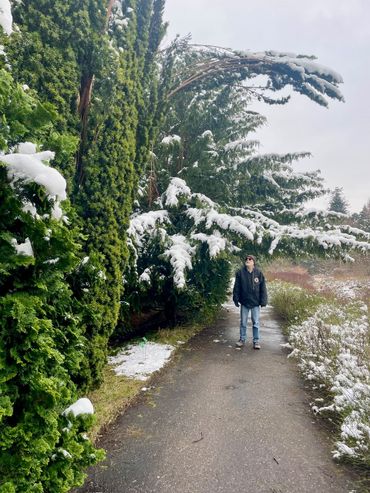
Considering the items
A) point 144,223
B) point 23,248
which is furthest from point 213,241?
point 23,248

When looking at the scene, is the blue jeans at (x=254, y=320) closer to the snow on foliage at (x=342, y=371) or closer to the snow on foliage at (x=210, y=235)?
the snow on foliage at (x=342, y=371)

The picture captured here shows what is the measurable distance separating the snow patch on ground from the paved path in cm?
28

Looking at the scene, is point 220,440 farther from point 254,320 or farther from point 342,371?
point 254,320

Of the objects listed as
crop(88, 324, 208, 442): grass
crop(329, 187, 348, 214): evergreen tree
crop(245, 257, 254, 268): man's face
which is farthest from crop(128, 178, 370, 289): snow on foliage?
crop(329, 187, 348, 214): evergreen tree

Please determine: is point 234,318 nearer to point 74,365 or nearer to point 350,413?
point 350,413

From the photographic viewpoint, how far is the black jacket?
21.9 ft

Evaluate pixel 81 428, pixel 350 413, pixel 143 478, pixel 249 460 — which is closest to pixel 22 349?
pixel 81 428

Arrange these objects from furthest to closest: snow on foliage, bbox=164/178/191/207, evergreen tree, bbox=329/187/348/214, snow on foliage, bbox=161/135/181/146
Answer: evergreen tree, bbox=329/187/348/214 → snow on foliage, bbox=161/135/181/146 → snow on foliage, bbox=164/178/191/207

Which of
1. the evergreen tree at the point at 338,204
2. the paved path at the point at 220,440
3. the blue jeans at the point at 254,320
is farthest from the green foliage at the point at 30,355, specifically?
the evergreen tree at the point at 338,204

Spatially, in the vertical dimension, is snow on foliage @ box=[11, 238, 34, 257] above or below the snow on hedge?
above

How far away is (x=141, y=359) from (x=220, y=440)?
263 cm

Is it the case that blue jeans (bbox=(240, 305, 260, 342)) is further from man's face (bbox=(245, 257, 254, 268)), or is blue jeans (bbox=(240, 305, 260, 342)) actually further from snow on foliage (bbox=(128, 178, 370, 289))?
snow on foliage (bbox=(128, 178, 370, 289))

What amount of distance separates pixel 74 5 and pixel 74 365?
4.13 meters

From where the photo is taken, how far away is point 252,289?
6.66 metres
